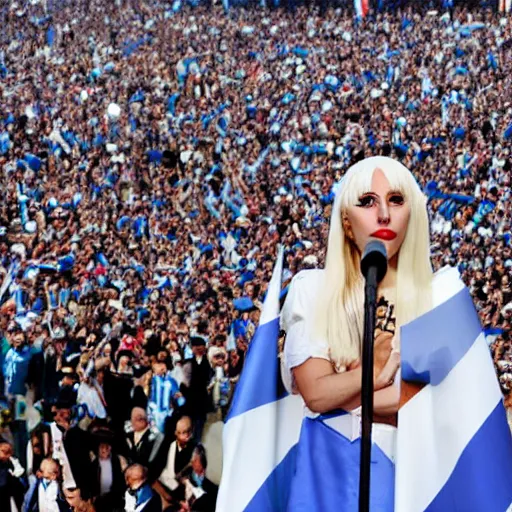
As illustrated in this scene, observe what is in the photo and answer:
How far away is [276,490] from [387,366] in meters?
0.31

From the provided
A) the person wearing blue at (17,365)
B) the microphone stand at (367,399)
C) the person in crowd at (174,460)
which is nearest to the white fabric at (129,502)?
the person in crowd at (174,460)

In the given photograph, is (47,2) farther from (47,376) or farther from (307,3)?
(47,376)

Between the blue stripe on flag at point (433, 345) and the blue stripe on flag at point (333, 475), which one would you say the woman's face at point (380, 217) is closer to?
the blue stripe on flag at point (433, 345)

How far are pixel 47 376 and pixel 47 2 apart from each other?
1.72m

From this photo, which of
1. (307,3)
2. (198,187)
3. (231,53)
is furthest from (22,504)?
(307,3)

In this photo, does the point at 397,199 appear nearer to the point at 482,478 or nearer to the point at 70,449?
the point at 482,478

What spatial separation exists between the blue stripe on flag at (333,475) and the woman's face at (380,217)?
344 mm

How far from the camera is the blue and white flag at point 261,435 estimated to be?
1.94m

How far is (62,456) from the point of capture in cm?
453

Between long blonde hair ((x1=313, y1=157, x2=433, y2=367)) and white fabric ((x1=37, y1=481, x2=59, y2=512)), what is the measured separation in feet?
9.47

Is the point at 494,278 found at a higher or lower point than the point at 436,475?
higher

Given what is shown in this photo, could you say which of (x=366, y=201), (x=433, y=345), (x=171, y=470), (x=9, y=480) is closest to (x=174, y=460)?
(x=171, y=470)

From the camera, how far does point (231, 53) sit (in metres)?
4.80

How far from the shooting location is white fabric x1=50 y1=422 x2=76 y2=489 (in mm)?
4527
